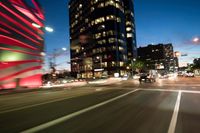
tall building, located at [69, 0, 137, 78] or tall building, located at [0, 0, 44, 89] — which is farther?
tall building, located at [69, 0, 137, 78]

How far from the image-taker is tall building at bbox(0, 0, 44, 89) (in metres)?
35.8

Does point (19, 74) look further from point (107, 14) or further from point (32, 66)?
point (107, 14)

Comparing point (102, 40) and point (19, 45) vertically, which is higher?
point (102, 40)

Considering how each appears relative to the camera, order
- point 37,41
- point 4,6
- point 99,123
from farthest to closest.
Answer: point 37,41 → point 4,6 → point 99,123

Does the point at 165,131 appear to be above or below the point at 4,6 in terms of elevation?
below

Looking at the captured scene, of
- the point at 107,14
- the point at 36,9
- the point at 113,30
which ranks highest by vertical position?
the point at 107,14

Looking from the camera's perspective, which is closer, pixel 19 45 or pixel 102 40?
pixel 19 45

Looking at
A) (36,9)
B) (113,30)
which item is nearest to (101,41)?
(113,30)

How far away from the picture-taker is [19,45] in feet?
132

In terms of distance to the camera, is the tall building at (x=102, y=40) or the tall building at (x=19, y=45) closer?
the tall building at (x=19, y=45)

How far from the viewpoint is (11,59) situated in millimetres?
37531

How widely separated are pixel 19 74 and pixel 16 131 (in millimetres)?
34302

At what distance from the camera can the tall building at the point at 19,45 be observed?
3584 cm

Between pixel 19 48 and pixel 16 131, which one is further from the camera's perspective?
pixel 19 48
